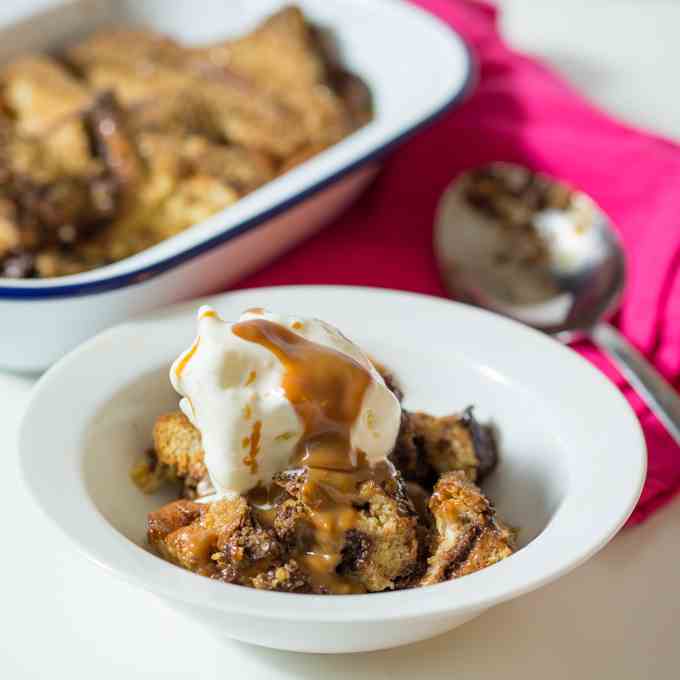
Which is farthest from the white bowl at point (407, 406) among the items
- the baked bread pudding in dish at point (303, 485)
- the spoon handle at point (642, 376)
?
the spoon handle at point (642, 376)

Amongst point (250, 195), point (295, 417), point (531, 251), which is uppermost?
point (295, 417)

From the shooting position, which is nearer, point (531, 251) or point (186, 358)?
point (186, 358)

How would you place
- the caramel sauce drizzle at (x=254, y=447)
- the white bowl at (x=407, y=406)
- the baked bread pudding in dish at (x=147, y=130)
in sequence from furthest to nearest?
the baked bread pudding in dish at (x=147, y=130) → the caramel sauce drizzle at (x=254, y=447) → the white bowl at (x=407, y=406)

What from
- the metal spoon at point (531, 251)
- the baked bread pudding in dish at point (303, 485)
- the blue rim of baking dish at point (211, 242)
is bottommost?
the metal spoon at point (531, 251)

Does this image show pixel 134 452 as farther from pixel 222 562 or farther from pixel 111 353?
pixel 222 562

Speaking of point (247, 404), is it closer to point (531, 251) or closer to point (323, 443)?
point (323, 443)

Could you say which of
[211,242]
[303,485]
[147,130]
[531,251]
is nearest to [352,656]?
[303,485]

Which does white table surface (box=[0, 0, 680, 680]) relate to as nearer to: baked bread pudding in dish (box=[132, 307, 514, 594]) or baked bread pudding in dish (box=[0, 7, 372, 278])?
baked bread pudding in dish (box=[132, 307, 514, 594])

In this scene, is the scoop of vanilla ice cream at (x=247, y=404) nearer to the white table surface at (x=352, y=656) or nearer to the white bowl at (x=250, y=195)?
the white table surface at (x=352, y=656)
